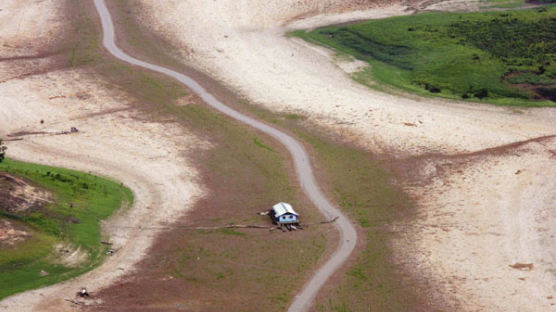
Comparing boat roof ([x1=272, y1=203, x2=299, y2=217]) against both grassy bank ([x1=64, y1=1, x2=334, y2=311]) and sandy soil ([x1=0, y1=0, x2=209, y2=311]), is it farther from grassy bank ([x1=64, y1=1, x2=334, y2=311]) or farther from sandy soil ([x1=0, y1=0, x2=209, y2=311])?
sandy soil ([x1=0, y1=0, x2=209, y2=311])

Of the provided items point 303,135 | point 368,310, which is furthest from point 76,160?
point 368,310

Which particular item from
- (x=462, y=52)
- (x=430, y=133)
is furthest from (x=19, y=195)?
(x=462, y=52)

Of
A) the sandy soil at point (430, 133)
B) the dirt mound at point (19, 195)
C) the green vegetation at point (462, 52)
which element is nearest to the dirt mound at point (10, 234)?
the dirt mound at point (19, 195)

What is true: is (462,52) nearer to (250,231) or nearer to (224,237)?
(250,231)

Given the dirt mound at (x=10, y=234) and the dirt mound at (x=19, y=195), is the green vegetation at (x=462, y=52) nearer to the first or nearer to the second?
the dirt mound at (x=19, y=195)

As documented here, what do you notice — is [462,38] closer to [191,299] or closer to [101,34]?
[101,34]

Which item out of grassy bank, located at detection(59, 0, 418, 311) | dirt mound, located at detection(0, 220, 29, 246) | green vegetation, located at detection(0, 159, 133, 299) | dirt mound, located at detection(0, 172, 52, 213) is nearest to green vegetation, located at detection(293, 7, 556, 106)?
grassy bank, located at detection(59, 0, 418, 311)
